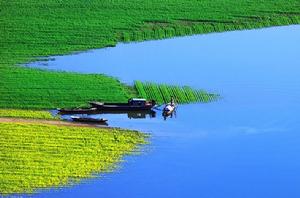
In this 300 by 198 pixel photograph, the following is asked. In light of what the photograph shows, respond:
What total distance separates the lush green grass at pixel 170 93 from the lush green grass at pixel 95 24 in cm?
63

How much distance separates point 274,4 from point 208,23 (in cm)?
311

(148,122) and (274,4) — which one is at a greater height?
(274,4)

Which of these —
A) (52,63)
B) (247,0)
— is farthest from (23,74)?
(247,0)

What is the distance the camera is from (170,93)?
23766 millimetres

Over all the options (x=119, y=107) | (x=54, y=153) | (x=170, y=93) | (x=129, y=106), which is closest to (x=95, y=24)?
(x=170, y=93)

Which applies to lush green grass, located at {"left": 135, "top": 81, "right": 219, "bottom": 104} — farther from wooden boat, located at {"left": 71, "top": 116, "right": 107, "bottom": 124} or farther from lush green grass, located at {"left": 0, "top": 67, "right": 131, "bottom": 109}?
wooden boat, located at {"left": 71, "top": 116, "right": 107, "bottom": 124}

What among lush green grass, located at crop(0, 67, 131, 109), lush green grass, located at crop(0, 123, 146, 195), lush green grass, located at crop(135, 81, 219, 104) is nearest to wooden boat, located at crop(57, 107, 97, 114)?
lush green grass, located at crop(0, 67, 131, 109)

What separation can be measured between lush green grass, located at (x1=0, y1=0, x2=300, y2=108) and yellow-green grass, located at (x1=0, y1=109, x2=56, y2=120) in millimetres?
1333

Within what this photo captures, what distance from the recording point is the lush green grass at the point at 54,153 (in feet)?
62.9

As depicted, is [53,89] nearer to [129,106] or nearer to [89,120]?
[89,120]

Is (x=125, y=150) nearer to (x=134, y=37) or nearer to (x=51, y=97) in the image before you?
(x=51, y=97)

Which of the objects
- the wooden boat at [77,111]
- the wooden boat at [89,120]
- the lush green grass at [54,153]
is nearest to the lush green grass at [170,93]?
the wooden boat at [77,111]

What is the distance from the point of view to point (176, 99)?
23453mm

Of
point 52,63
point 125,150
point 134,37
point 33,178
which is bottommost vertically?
point 33,178
